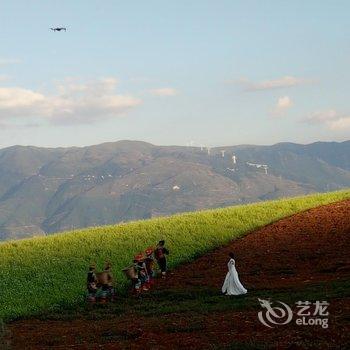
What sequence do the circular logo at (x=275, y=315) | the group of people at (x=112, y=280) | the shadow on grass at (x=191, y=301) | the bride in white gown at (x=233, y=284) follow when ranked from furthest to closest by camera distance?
the group of people at (x=112, y=280)
the bride in white gown at (x=233, y=284)
the shadow on grass at (x=191, y=301)
the circular logo at (x=275, y=315)

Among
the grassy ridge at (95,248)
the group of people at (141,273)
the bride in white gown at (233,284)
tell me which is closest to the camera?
the bride in white gown at (233,284)

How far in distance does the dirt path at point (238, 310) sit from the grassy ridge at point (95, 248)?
2730 millimetres

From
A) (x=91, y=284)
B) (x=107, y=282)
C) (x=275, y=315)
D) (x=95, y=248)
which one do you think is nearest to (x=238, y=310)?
(x=275, y=315)

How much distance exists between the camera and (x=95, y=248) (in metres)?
41.6

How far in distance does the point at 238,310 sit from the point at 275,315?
9.78 ft

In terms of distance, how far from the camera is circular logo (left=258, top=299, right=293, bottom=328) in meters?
19.0

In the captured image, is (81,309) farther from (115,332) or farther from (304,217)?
(304,217)

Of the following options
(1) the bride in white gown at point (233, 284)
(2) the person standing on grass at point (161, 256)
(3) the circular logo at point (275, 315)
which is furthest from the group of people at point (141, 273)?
(3) the circular logo at point (275, 315)

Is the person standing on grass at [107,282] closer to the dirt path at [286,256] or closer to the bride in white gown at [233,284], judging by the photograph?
the dirt path at [286,256]

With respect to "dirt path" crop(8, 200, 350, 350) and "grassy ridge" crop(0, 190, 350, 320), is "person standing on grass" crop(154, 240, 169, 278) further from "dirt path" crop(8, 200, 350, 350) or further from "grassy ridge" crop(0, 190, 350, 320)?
"grassy ridge" crop(0, 190, 350, 320)

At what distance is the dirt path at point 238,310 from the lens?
1738cm

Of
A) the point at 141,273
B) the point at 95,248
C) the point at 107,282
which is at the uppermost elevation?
the point at 95,248

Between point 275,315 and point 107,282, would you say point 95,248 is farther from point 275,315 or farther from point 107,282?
point 275,315

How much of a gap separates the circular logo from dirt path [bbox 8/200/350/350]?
40 centimetres
